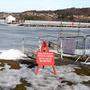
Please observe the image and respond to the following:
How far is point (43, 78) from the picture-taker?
1878cm

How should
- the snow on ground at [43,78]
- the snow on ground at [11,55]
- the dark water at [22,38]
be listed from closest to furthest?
the snow on ground at [43,78]
the snow on ground at [11,55]
the dark water at [22,38]

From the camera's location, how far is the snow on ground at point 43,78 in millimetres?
16922

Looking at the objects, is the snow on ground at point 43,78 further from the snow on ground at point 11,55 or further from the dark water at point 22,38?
the dark water at point 22,38

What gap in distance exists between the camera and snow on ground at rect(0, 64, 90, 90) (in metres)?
16.9

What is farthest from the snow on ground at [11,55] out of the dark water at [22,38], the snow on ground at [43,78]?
the dark water at [22,38]

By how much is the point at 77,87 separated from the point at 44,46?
477 centimetres

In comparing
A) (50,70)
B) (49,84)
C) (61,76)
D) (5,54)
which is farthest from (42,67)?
(5,54)

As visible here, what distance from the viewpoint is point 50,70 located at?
21.1 metres

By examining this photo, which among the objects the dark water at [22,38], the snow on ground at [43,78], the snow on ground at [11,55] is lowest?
the dark water at [22,38]

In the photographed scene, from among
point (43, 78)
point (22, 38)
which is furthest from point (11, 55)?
point (22, 38)

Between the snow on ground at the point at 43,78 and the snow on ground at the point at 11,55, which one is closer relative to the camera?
the snow on ground at the point at 43,78

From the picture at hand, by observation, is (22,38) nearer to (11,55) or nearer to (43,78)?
(11,55)

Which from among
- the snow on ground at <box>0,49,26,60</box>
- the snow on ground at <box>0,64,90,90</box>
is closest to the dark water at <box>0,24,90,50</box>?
the snow on ground at <box>0,49,26,60</box>

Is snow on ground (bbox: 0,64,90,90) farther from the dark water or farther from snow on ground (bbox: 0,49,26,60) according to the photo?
the dark water
